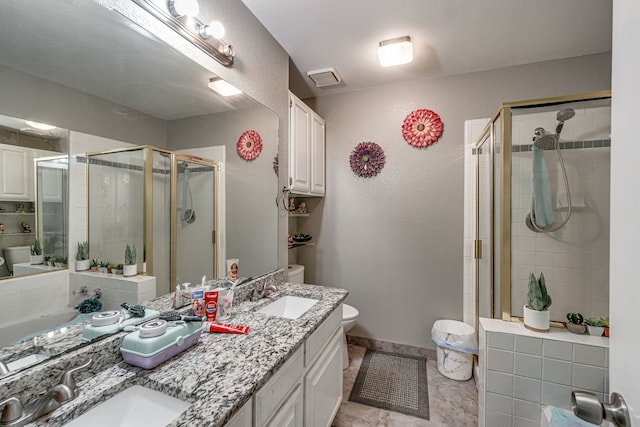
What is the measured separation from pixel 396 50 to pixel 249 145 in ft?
4.12

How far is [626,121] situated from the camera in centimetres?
49

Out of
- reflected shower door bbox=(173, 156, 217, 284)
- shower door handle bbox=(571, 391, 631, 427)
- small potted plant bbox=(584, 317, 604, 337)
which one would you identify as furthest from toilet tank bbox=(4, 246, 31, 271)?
small potted plant bbox=(584, 317, 604, 337)

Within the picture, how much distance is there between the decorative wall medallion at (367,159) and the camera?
104 inches

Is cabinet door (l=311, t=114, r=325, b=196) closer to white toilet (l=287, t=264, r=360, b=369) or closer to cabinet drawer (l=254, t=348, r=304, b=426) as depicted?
white toilet (l=287, t=264, r=360, b=369)

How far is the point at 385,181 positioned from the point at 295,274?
121 cm

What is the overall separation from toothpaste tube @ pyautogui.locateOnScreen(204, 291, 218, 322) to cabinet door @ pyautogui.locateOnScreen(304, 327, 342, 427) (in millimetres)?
515

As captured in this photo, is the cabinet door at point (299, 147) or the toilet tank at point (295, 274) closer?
the cabinet door at point (299, 147)

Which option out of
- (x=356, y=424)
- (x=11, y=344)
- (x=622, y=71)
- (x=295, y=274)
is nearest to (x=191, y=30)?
(x=11, y=344)

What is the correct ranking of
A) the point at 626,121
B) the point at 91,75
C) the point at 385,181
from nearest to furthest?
the point at 626,121
the point at 91,75
the point at 385,181

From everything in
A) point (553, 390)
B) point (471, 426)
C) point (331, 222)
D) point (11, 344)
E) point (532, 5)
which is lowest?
point (471, 426)

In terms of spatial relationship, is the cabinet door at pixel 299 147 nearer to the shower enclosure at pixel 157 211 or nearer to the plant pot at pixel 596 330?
the shower enclosure at pixel 157 211

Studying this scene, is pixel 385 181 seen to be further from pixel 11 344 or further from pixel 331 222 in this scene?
pixel 11 344

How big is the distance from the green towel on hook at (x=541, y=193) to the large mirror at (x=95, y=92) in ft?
6.19

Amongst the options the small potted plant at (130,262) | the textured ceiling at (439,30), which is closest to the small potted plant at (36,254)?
the small potted plant at (130,262)
